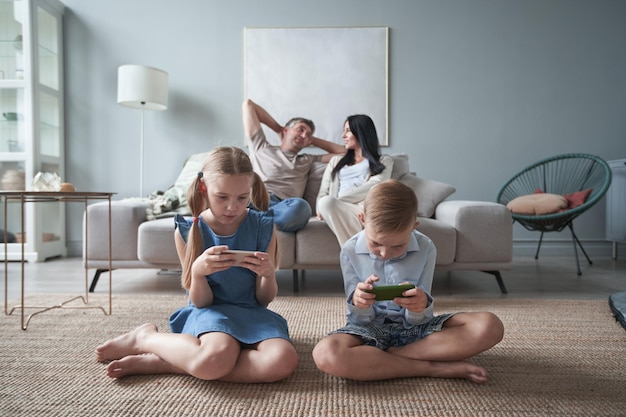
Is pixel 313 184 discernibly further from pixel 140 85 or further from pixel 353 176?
pixel 140 85

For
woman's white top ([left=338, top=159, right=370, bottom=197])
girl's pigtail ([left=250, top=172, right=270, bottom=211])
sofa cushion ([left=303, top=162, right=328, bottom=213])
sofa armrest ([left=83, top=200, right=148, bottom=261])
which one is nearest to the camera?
girl's pigtail ([left=250, top=172, right=270, bottom=211])

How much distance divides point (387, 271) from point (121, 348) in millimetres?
781

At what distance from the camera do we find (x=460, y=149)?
3.97 meters

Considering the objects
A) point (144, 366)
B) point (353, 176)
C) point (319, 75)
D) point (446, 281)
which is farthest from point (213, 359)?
point (319, 75)

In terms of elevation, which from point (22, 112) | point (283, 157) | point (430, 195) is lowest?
point (430, 195)

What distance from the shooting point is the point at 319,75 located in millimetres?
3969

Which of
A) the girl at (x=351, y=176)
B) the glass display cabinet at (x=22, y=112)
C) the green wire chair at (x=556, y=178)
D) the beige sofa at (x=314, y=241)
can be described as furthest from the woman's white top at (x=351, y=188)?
the glass display cabinet at (x=22, y=112)

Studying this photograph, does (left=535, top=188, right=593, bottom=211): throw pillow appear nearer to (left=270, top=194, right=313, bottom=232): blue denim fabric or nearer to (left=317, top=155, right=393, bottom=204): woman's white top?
(left=317, top=155, right=393, bottom=204): woman's white top

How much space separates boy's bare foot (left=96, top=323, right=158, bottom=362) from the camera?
134cm

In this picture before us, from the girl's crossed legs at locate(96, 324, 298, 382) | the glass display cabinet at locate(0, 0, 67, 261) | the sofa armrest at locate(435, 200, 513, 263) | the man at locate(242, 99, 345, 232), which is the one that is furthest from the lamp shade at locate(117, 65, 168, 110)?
the girl's crossed legs at locate(96, 324, 298, 382)

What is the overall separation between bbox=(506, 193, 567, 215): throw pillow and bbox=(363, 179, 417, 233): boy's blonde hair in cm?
225

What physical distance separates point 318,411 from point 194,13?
146 inches

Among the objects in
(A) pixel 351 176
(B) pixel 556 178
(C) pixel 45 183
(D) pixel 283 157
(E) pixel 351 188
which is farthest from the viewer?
(B) pixel 556 178

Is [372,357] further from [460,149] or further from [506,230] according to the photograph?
[460,149]
